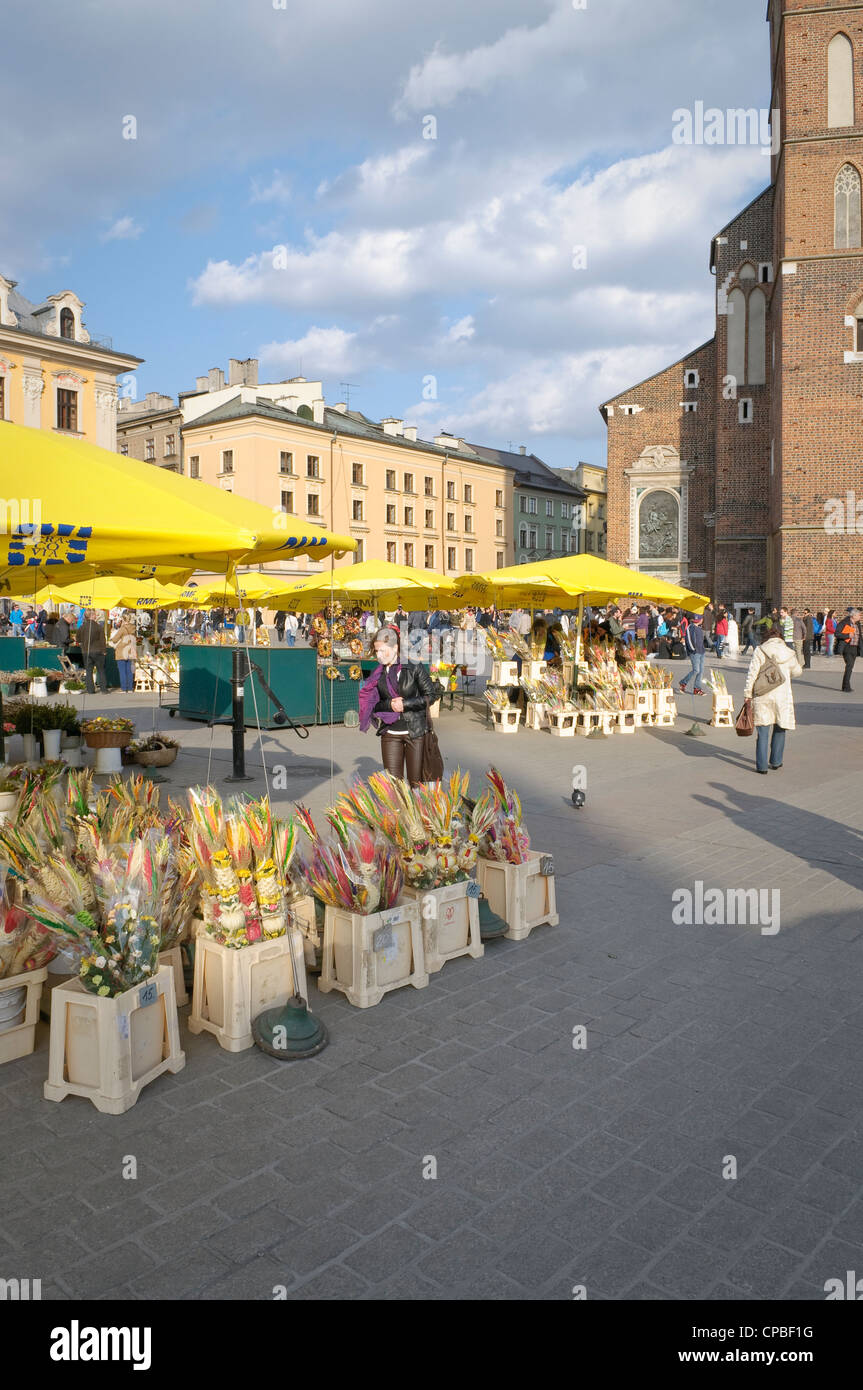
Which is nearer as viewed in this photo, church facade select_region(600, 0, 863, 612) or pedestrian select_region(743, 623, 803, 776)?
pedestrian select_region(743, 623, 803, 776)

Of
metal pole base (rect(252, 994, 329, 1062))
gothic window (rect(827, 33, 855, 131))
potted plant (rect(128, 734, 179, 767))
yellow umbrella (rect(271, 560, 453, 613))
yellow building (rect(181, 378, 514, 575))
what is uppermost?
gothic window (rect(827, 33, 855, 131))

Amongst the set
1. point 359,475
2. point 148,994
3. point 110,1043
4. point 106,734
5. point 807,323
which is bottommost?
point 110,1043

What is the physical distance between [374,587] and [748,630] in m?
25.5

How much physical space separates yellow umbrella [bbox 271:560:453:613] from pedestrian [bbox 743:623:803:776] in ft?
18.9

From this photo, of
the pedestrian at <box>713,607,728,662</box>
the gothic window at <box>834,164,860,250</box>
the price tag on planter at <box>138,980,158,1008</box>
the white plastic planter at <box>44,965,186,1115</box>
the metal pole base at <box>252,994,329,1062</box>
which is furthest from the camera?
the gothic window at <box>834,164,860,250</box>

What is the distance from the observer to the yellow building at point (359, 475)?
55.2 metres

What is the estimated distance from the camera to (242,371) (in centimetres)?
6500

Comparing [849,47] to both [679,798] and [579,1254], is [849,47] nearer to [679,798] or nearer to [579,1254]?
[679,798]

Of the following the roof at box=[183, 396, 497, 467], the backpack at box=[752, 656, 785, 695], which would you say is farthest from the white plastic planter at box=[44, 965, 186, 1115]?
the roof at box=[183, 396, 497, 467]

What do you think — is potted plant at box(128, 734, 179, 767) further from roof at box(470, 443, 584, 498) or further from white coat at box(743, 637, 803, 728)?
roof at box(470, 443, 584, 498)

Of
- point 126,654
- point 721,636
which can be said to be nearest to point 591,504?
point 721,636

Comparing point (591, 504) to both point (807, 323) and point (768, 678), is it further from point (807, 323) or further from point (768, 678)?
point (768, 678)

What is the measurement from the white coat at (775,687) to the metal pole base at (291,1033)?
8.11 meters

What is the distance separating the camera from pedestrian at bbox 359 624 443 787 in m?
7.57
